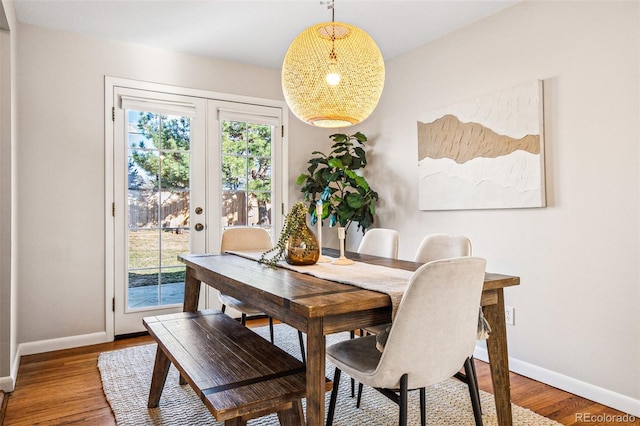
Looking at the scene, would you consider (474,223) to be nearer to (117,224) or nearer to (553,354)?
(553,354)

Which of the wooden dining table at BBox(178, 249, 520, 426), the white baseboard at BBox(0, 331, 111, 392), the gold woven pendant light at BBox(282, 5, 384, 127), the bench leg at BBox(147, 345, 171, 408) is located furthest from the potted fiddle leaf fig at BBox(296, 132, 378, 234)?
the white baseboard at BBox(0, 331, 111, 392)

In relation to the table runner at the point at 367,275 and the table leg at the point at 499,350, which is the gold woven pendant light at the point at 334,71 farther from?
the table leg at the point at 499,350

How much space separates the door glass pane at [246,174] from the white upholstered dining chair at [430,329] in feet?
8.73

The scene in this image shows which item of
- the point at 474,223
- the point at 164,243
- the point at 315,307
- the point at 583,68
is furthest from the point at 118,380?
the point at 583,68

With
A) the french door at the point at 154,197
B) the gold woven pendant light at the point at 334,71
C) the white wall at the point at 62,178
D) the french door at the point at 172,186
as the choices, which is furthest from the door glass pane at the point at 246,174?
the gold woven pendant light at the point at 334,71

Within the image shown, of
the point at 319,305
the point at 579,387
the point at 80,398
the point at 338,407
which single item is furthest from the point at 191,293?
the point at 579,387

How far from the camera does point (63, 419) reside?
213 cm

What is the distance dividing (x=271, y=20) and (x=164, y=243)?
6.67 feet

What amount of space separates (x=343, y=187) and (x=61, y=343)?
264cm

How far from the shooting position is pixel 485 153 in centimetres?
297

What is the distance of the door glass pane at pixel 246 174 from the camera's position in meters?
3.97

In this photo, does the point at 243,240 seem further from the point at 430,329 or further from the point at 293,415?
the point at 430,329

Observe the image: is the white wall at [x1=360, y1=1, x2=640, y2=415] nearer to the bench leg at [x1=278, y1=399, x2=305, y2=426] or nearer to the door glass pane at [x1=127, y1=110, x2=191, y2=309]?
the bench leg at [x1=278, y1=399, x2=305, y2=426]

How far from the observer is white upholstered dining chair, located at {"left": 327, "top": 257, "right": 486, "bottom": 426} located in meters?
1.39
